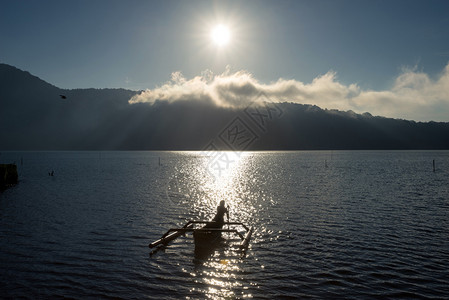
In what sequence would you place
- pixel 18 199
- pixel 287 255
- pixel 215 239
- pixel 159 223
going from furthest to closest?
pixel 18 199
pixel 159 223
pixel 215 239
pixel 287 255

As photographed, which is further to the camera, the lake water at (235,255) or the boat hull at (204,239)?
the boat hull at (204,239)

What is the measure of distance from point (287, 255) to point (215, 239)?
5710mm

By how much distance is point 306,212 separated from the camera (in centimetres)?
3575

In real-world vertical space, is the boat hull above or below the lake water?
above

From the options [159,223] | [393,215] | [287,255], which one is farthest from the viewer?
[393,215]

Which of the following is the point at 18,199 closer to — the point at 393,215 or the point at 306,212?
the point at 306,212

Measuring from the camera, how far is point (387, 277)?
16.2 metres

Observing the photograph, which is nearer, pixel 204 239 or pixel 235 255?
pixel 235 255

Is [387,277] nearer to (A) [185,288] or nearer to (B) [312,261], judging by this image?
(B) [312,261]

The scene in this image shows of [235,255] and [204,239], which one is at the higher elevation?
[204,239]

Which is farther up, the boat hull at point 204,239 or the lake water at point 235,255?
the boat hull at point 204,239

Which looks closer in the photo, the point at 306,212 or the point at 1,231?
the point at 1,231

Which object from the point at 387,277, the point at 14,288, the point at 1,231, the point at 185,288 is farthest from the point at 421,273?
the point at 1,231

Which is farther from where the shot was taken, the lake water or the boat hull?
the boat hull
